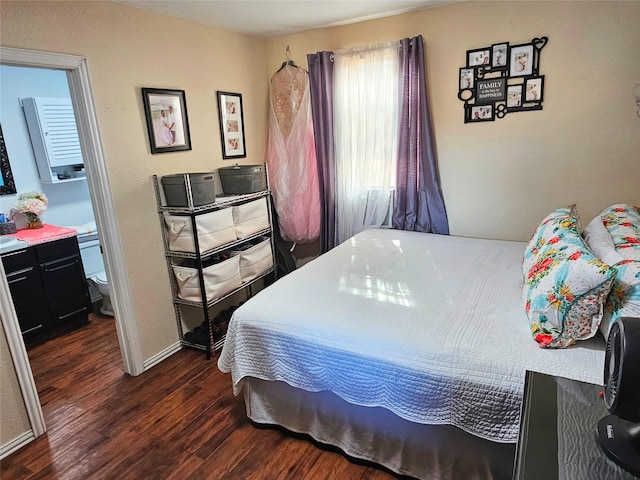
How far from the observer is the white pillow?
155cm

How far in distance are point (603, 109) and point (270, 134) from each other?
2.51 meters

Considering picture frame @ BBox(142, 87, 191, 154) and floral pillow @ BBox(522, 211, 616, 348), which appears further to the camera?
picture frame @ BBox(142, 87, 191, 154)

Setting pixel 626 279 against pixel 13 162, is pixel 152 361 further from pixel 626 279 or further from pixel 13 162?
pixel 626 279

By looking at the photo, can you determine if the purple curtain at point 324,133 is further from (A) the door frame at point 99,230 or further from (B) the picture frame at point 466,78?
(A) the door frame at point 99,230

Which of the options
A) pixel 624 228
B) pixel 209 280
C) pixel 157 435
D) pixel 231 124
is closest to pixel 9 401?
pixel 157 435

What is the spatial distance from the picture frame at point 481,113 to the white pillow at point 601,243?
105 cm

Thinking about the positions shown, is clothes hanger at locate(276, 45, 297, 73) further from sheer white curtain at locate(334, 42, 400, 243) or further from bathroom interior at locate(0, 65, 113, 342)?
bathroom interior at locate(0, 65, 113, 342)

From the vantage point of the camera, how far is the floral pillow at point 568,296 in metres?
1.36

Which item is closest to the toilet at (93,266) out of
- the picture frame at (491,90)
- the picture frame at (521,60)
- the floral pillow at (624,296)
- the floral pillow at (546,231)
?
the floral pillow at (546,231)

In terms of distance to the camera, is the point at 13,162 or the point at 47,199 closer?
the point at 13,162

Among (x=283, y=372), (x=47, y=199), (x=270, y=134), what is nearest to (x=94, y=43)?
(x=270, y=134)

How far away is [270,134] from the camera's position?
139 inches

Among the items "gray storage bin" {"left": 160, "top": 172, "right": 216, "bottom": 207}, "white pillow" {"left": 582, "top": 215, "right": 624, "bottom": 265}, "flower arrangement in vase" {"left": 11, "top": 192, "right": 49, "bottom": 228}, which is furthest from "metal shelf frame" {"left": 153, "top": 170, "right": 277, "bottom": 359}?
"white pillow" {"left": 582, "top": 215, "right": 624, "bottom": 265}

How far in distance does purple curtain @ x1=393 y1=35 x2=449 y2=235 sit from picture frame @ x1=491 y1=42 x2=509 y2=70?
466 millimetres
